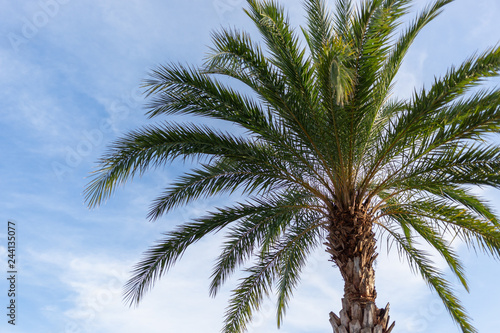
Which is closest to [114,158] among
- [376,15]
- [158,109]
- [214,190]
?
[158,109]

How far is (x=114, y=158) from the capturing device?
7.89 m

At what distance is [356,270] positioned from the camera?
313 inches

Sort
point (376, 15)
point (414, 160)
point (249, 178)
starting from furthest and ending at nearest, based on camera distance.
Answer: point (249, 178)
point (414, 160)
point (376, 15)

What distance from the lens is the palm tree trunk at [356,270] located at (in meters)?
7.68

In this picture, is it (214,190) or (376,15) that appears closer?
(376,15)

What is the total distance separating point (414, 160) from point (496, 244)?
193cm

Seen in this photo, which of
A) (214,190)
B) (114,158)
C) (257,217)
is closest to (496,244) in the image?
(257,217)

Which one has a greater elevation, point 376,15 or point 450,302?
point 376,15

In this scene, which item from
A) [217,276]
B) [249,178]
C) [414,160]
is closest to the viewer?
[414,160]

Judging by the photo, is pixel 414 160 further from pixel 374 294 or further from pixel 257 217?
pixel 257 217

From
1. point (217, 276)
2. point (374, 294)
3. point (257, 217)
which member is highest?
point (257, 217)

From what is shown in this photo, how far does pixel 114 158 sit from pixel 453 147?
537 cm

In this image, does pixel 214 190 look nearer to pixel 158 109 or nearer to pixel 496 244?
pixel 158 109

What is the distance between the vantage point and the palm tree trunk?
7684 millimetres
